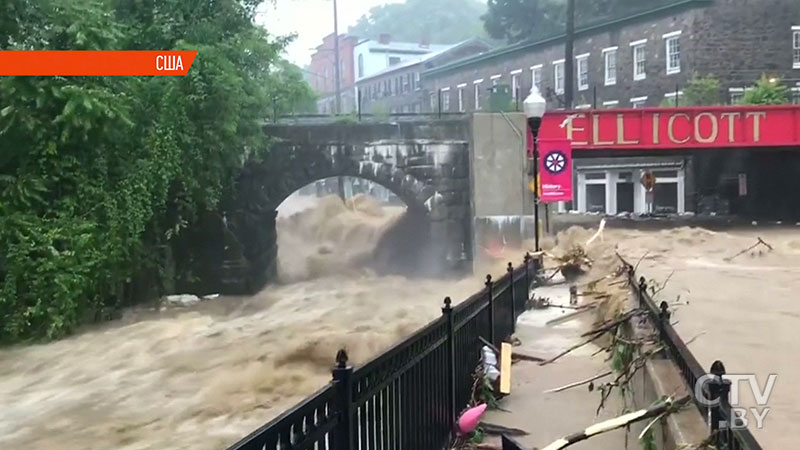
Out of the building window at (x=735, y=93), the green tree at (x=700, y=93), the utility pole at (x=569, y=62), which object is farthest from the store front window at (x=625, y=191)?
the green tree at (x=700, y=93)

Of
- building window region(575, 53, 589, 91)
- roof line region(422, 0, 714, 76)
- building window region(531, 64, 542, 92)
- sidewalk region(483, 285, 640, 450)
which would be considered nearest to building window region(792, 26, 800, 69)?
roof line region(422, 0, 714, 76)

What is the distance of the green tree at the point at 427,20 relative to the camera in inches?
3629

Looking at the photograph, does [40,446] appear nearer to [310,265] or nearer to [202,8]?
[202,8]

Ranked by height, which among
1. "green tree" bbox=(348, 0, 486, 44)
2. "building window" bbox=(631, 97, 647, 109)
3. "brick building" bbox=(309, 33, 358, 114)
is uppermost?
"green tree" bbox=(348, 0, 486, 44)

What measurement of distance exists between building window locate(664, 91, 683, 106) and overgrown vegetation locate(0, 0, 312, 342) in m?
15.8

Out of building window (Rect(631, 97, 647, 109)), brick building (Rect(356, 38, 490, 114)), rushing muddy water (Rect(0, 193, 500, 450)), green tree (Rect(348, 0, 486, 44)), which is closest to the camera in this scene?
rushing muddy water (Rect(0, 193, 500, 450))

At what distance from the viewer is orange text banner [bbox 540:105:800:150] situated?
26.3 meters

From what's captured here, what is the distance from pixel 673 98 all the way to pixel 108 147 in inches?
953

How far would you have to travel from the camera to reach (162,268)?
24.1 m

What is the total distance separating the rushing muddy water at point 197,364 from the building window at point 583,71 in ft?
59.2

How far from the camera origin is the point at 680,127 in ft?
87.0

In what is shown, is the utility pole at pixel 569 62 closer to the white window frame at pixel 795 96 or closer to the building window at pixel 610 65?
the building window at pixel 610 65

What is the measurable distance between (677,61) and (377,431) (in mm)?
35643

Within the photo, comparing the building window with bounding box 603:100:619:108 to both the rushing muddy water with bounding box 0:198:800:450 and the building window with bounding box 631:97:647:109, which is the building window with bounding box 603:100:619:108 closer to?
the building window with bounding box 631:97:647:109
